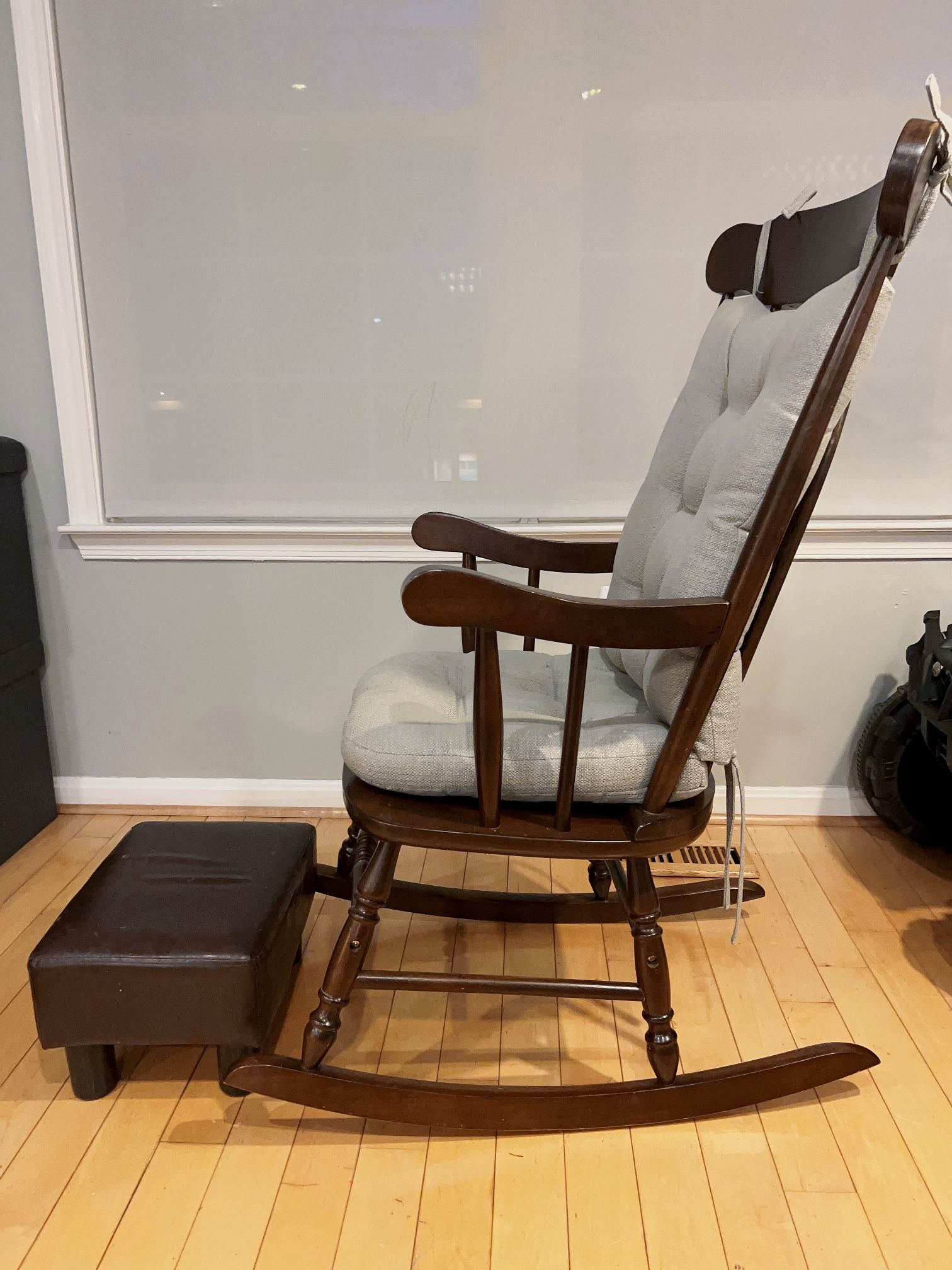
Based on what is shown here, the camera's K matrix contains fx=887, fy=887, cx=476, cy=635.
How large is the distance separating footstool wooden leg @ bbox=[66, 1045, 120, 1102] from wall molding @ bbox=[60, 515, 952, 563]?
1.00 m

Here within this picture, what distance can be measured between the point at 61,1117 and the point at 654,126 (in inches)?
75.1

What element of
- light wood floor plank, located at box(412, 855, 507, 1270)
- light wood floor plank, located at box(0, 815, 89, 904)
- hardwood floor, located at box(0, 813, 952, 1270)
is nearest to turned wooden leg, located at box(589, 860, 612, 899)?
hardwood floor, located at box(0, 813, 952, 1270)

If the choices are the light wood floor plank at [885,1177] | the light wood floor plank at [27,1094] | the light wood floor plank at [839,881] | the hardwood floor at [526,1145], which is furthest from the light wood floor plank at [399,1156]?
the light wood floor plank at [839,881]

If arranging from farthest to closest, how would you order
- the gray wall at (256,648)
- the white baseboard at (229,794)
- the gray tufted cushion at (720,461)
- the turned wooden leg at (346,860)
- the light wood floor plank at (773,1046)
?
1. the white baseboard at (229,794)
2. the gray wall at (256,648)
3. the turned wooden leg at (346,860)
4. the light wood floor plank at (773,1046)
5. the gray tufted cushion at (720,461)

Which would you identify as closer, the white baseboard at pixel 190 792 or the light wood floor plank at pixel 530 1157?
the light wood floor plank at pixel 530 1157

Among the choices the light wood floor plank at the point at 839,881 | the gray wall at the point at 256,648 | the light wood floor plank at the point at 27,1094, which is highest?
the gray wall at the point at 256,648

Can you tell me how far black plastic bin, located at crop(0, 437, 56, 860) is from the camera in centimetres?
181

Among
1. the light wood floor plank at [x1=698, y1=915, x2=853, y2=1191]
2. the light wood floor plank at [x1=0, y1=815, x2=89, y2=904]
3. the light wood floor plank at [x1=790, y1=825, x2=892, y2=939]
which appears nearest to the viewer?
the light wood floor plank at [x1=698, y1=915, x2=853, y2=1191]

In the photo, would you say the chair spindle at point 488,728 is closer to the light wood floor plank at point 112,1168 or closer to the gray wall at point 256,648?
the light wood floor plank at point 112,1168

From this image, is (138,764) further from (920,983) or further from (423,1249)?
(920,983)

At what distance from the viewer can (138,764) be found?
80.5 inches

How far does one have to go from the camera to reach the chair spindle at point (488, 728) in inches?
38.1

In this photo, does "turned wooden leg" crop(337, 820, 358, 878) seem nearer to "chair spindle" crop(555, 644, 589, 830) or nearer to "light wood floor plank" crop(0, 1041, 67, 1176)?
"light wood floor plank" crop(0, 1041, 67, 1176)

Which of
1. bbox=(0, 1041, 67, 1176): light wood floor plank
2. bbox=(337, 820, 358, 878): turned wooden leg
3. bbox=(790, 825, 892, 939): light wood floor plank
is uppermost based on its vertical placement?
bbox=(337, 820, 358, 878): turned wooden leg
